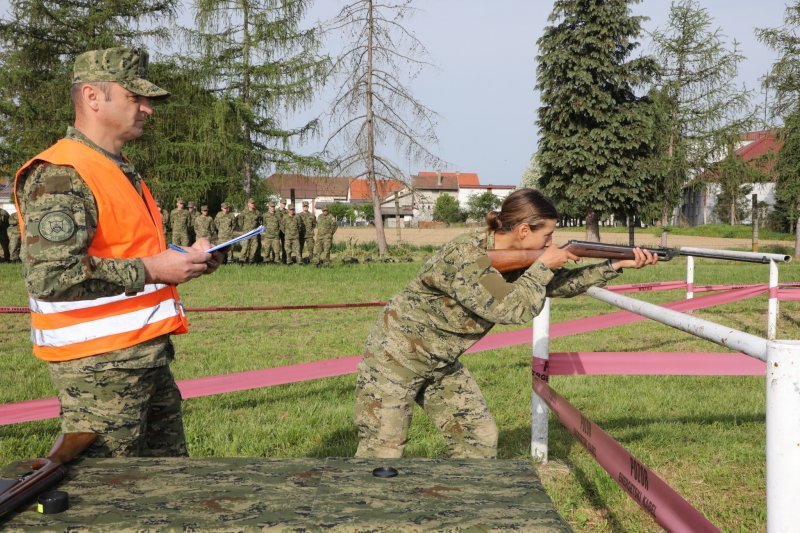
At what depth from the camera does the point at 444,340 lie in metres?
3.27

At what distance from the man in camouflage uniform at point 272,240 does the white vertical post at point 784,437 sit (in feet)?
73.7

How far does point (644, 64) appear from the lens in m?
35.6

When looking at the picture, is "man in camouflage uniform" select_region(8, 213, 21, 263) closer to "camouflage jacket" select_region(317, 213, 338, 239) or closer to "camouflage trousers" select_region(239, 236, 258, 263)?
"camouflage trousers" select_region(239, 236, 258, 263)

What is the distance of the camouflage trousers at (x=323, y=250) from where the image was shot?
76.8 feet

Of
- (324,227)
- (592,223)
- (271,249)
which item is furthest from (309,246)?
(592,223)

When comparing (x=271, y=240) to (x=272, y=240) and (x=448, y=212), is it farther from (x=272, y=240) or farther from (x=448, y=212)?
(x=448, y=212)

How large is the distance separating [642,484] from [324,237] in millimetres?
21405

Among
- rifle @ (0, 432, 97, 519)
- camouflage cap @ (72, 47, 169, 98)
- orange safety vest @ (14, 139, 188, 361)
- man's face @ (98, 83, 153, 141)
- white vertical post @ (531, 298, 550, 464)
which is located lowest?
white vertical post @ (531, 298, 550, 464)

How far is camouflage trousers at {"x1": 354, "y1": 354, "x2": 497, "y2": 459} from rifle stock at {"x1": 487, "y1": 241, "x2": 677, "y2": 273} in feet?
1.94

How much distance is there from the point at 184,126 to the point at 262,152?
3.26m

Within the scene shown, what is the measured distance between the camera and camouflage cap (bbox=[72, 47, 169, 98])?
2549 millimetres

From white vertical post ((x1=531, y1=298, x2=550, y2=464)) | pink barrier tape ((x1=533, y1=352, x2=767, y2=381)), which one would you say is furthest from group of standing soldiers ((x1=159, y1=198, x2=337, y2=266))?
pink barrier tape ((x1=533, y1=352, x2=767, y2=381))

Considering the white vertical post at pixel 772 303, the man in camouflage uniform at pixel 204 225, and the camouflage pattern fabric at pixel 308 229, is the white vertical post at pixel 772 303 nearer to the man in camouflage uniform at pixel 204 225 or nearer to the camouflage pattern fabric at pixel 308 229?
the camouflage pattern fabric at pixel 308 229

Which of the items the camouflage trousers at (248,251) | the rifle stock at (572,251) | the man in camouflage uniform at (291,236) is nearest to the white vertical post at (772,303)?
the rifle stock at (572,251)
